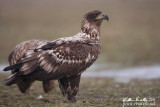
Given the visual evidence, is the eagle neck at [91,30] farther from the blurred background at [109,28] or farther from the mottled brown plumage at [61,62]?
the blurred background at [109,28]

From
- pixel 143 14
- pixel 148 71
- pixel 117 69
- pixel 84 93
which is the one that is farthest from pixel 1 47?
pixel 143 14

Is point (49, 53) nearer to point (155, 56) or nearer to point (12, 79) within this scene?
point (12, 79)

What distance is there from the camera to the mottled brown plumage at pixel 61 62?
8.45 m

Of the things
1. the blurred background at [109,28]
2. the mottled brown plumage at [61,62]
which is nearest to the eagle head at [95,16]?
the mottled brown plumage at [61,62]

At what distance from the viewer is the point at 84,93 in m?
11.5

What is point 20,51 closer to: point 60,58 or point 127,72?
point 60,58

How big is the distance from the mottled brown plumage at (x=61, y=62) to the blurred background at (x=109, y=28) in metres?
6.78

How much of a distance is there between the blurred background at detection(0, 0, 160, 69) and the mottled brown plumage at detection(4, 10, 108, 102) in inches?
267

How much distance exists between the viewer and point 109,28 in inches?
1631

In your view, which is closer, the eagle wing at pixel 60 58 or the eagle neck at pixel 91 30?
the eagle wing at pixel 60 58

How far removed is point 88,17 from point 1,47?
20.8 meters

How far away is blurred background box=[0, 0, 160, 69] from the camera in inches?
994

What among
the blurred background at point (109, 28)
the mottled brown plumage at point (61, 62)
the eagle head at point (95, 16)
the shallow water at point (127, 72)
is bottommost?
the mottled brown plumage at point (61, 62)

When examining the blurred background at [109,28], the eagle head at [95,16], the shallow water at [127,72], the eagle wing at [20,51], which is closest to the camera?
the eagle head at [95,16]
